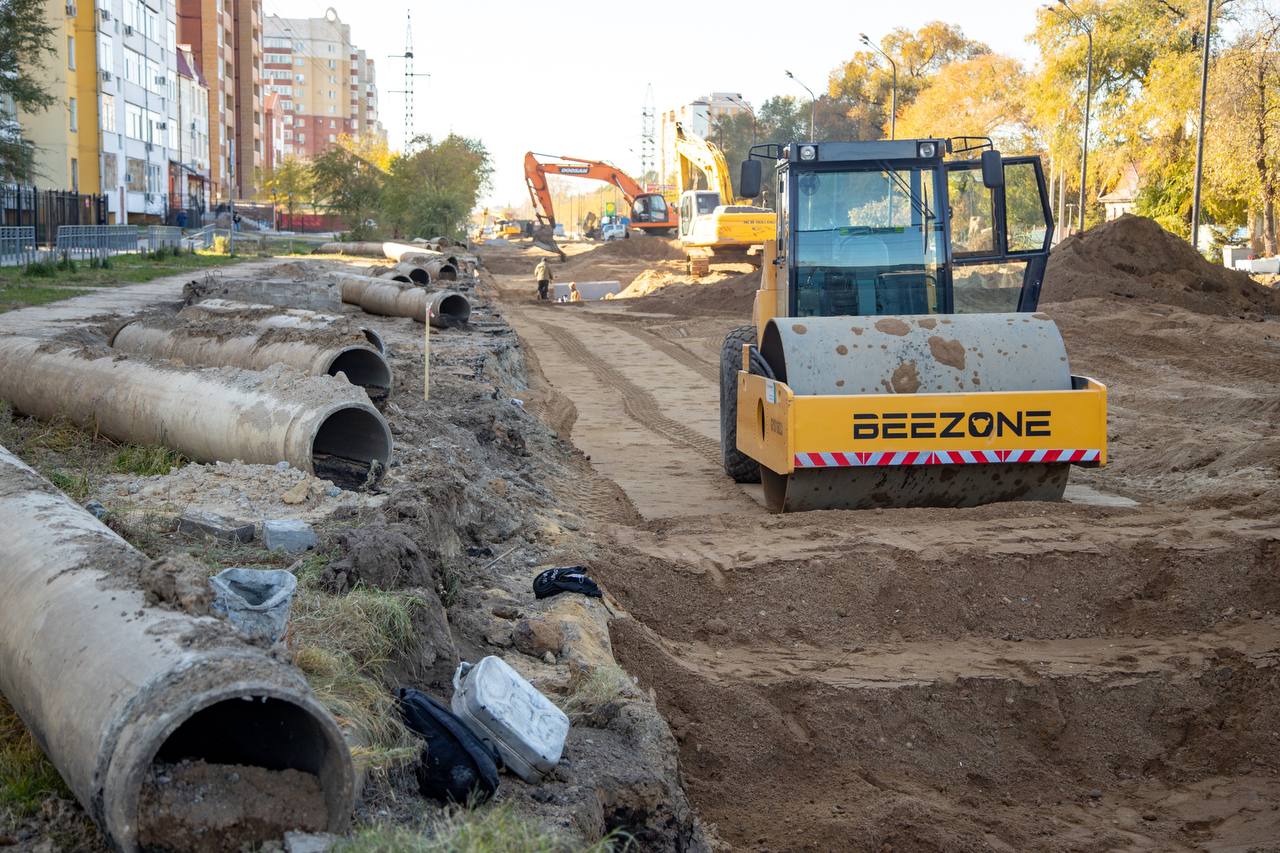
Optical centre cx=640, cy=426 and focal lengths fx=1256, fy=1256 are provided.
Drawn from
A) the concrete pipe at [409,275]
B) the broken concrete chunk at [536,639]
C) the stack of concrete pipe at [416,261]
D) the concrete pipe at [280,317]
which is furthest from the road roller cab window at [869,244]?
the stack of concrete pipe at [416,261]

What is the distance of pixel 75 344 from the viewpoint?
9.73 m

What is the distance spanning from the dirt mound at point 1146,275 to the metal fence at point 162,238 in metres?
26.7

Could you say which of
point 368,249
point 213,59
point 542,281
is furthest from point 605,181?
point 213,59

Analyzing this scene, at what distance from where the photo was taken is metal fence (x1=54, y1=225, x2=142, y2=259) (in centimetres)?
3047

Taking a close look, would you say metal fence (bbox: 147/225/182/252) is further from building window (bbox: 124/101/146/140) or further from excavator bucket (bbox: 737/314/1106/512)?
excavator bucket (bbox: 737/314/1106/512)

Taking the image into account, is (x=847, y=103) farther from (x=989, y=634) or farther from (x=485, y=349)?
Answer: (x=989, y=634)

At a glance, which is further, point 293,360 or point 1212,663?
point 293,360

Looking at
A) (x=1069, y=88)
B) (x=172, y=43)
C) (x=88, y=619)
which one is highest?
(x=172, y=43)

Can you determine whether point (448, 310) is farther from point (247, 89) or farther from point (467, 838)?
point (247, 89)

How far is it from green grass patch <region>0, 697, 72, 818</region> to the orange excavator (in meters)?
43.6

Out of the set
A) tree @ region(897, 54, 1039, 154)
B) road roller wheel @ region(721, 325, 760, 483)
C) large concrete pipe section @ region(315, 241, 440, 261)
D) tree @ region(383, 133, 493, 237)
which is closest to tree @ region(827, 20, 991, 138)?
tree @ region(897, 54, 1039, 154)

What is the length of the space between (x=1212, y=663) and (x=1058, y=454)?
90.1 inches

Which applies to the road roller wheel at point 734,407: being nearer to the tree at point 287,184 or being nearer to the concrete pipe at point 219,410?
the concrete pipe at point 219,410

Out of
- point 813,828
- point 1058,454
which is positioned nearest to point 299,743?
point 813,828
